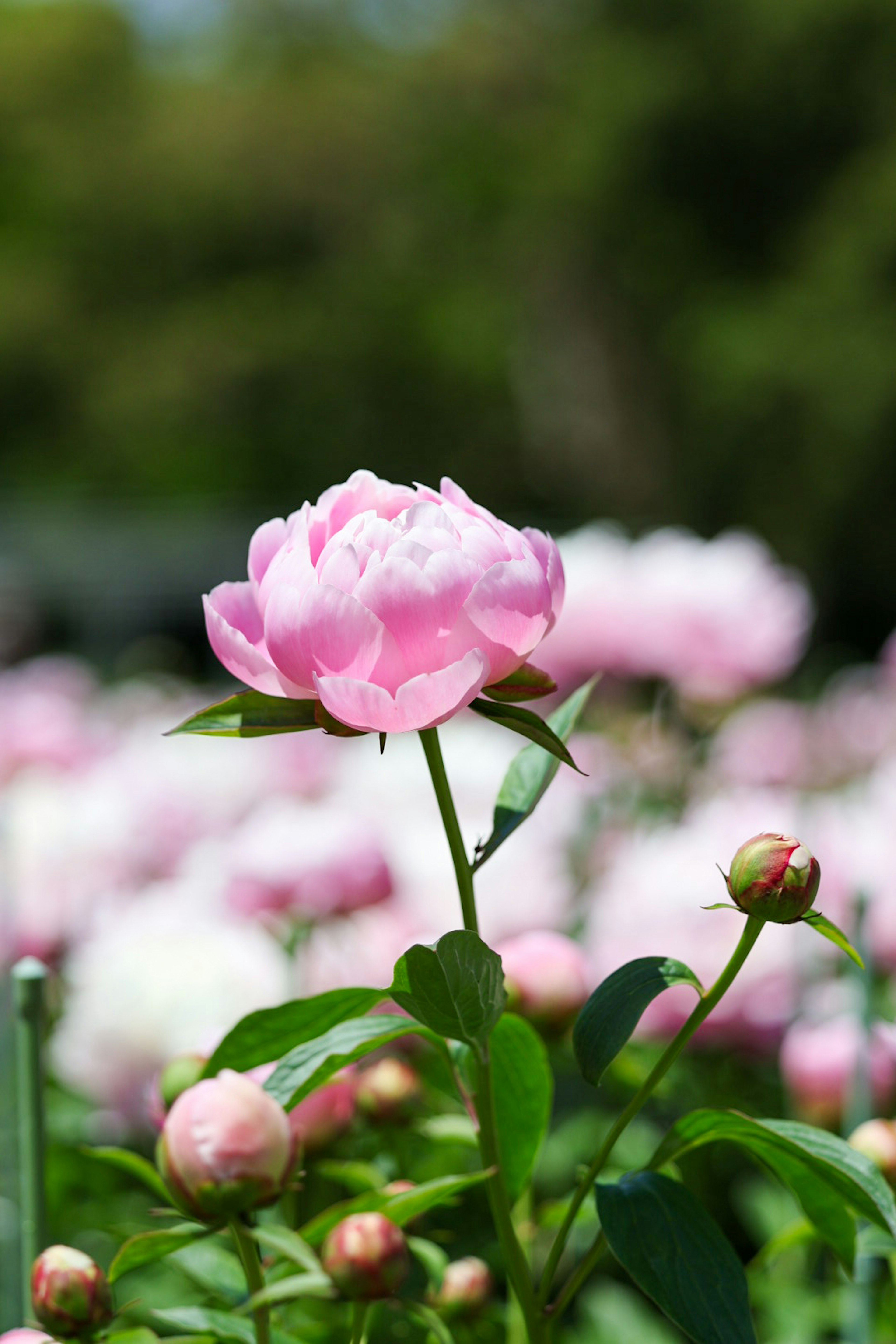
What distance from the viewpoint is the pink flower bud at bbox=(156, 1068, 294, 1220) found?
301 millimetres

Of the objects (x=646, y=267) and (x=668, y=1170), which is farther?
(x=646, y=267)

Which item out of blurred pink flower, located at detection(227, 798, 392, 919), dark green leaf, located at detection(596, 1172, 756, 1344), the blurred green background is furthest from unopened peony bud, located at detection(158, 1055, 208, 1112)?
the blurred green background

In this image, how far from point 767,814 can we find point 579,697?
39 cm

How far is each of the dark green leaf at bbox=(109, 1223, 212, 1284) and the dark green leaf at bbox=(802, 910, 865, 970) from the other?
5.6 inches

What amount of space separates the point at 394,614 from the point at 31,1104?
189 millimetres

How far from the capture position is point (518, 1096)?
0.35m

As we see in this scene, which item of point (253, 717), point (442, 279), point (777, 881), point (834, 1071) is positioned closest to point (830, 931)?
point (777, 881)

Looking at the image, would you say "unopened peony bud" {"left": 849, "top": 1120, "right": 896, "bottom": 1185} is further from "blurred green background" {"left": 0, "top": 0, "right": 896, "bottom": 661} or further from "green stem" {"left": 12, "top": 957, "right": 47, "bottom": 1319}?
"blurred green background" {"left": 0, "top": 0, "right": 896, "bottom": 661}

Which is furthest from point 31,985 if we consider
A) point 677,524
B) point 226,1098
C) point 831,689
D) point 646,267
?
point 646,267

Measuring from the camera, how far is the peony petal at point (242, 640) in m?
0.30

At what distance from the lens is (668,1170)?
0.38 m

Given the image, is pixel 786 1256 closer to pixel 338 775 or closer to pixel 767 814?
pixel 767 814

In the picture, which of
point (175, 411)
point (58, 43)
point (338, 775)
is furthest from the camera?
point (58, 43)

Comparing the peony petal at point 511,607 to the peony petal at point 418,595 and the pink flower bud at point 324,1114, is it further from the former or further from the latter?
the pink flower bud at point 324,1114
